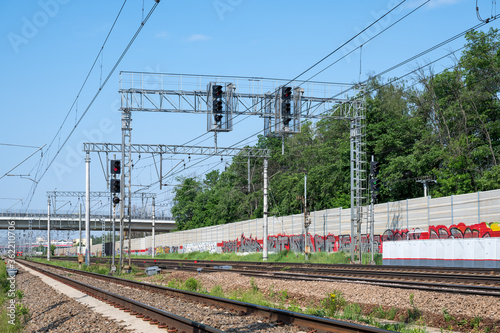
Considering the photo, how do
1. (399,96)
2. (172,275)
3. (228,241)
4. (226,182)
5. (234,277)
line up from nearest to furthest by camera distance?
(234,277)
(172,275)
(399,96)
(228,241)
(226,182)

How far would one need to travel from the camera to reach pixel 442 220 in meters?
35.7

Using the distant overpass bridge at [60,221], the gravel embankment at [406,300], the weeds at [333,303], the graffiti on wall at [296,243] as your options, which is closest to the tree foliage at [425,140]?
the graffiti on wall at [296,243]

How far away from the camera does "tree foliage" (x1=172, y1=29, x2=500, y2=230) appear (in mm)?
49375

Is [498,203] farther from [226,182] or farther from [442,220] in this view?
[226,182]

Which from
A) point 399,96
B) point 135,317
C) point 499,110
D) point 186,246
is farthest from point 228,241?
point 135,317

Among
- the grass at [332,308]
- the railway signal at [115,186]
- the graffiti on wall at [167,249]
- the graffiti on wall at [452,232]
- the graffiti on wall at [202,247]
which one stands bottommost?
the graffiti on wall at [167,249]

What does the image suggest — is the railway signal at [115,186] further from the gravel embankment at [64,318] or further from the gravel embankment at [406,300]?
the gravel embankment at [406,300]

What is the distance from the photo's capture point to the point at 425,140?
54.3 metres

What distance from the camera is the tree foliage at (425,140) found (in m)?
49.4

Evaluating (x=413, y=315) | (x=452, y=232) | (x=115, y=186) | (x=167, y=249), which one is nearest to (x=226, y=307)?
(x=413, y=315)

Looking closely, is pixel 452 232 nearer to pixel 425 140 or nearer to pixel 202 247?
pixel 425 140

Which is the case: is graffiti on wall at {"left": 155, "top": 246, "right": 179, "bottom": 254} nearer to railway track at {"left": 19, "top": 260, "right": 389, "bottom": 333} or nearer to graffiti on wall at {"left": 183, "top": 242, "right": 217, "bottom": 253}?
graffiti on wall at {"left": 183, "top": 242, "right": 217, "bottom": 253}

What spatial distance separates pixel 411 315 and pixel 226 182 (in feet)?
278

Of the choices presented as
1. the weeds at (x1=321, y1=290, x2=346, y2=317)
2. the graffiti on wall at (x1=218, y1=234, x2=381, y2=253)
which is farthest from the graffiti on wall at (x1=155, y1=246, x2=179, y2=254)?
the weeds at (x1=321, y1=290, x2=346, y2=317)
